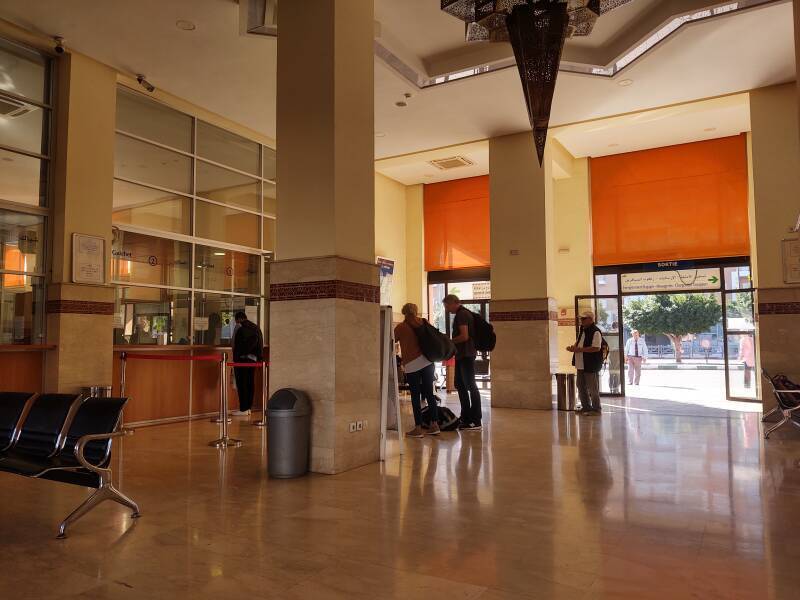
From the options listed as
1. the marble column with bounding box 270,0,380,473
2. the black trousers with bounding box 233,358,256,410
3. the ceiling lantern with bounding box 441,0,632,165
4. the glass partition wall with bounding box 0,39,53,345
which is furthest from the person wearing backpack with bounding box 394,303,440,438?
the glass partition wall with bounding box 0,39,53,345

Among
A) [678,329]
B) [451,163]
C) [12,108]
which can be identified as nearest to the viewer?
[12,108]

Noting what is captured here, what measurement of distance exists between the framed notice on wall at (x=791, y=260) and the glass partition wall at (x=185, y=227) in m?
8.12

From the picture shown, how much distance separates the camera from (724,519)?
153 inches

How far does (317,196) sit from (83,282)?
12.6 feet

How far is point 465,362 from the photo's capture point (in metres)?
7.92

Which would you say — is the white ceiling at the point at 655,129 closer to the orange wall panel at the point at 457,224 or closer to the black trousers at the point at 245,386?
the orange wall panel at the point at 457,224

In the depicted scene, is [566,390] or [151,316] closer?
[151,316]

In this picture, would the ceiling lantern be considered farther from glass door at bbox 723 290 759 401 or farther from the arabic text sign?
the arabic text sign

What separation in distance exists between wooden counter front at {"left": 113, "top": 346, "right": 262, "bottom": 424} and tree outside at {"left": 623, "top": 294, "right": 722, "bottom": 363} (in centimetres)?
971

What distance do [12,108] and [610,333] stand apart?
1040 cm

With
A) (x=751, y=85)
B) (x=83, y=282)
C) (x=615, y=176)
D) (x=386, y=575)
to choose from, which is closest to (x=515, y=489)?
(x=386, y=575)

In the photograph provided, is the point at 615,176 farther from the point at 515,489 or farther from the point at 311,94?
the point at 515,489

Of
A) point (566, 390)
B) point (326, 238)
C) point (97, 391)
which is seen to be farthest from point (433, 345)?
point (97, 391)

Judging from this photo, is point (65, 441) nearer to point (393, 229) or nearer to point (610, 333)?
point (610, 333)
